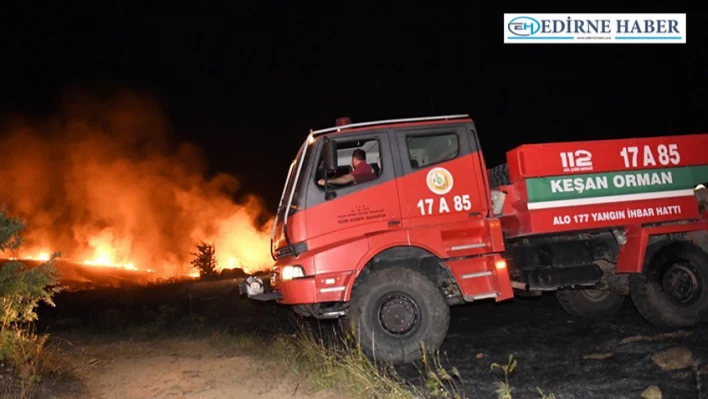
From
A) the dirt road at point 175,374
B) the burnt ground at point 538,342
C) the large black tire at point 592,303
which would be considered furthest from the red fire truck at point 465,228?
the dirt road at point 175,374

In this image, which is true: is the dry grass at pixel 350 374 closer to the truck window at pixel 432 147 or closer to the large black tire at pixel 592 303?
the truck window at pixel 432 147

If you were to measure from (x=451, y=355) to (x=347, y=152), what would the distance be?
2.91 meters

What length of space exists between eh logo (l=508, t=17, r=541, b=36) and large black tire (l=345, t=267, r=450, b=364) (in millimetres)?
7936

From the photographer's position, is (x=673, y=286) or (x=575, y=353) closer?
(x=575, y=353)

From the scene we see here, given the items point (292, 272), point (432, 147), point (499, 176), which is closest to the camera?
point (292, 272)

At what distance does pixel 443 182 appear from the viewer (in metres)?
6.54

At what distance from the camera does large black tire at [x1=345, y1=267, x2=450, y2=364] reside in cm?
604

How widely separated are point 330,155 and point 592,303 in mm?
5169

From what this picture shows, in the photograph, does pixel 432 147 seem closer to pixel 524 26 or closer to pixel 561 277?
pixel 561 277

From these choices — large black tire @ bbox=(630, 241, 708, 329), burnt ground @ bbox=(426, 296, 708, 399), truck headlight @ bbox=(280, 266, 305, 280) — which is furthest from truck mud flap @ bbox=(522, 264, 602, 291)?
truck headlight @ bbox=(280, 266, 305, 280)

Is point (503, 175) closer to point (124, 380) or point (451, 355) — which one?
point (451, 355)

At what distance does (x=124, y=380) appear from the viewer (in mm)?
6090

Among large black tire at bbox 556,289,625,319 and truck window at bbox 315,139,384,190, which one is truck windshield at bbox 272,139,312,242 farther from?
large black tire at bbox 556,289,625,319

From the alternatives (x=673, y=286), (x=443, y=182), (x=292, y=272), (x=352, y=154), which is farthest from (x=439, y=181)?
(x=673, y=286)
